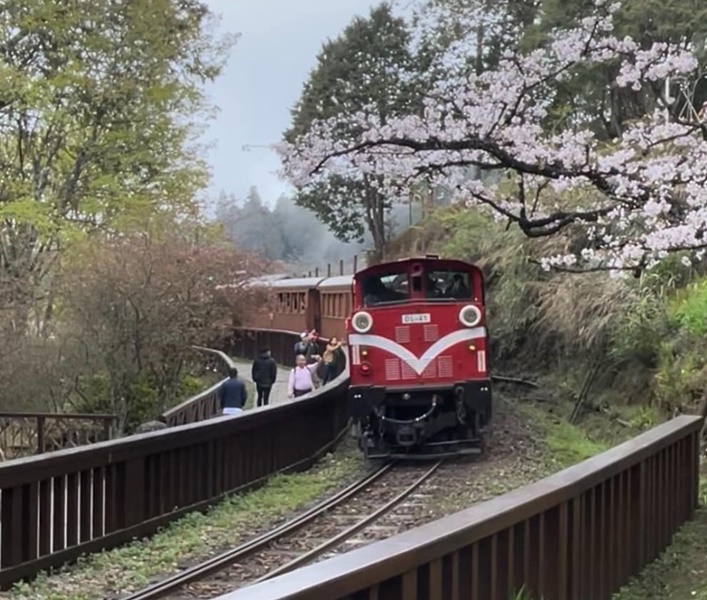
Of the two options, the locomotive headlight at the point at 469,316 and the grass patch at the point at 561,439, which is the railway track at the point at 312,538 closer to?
the grass patch at the point at 561,439

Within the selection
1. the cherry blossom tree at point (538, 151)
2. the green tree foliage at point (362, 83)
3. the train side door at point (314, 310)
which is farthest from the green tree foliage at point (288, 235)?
the cherry blossom tree at point (538, 151)

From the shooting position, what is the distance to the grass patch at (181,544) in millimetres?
6531

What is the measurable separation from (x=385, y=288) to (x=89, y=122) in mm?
11816

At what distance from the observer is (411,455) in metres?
13.9

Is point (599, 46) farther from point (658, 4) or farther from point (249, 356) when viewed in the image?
point (249, 356)

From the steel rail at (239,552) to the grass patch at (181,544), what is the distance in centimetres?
20

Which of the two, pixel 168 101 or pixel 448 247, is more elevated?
pixel 168 101

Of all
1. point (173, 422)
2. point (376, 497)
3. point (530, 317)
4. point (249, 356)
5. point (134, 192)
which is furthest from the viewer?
point (249, 356)

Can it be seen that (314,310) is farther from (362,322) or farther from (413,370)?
(413,370)

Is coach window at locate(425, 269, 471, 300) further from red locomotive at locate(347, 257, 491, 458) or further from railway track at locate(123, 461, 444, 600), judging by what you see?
railway track at locate(123, 461, 444, 600)

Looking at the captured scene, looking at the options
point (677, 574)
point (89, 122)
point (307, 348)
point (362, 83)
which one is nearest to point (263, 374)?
point (307, 348)

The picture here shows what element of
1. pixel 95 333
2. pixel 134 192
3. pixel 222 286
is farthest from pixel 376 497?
pixel 222 286

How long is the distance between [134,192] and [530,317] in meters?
9.86

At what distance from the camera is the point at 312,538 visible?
882 centimetres
